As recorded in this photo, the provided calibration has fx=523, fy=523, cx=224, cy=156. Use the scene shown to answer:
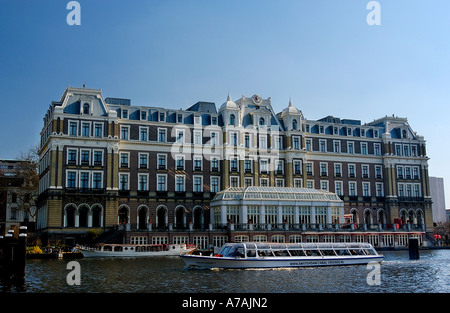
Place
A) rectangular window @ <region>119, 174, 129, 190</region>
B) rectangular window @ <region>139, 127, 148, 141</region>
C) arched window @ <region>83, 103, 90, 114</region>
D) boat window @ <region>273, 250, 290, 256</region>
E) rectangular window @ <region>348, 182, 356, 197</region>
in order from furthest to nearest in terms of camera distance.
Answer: rectangular window @ <region>348, 182, 356, 197</region>, rectangular window @ <region>139, 127, 148, 141</region>, rectangular window @ <region>119, 174, 129, 190</region>, arched window @ <region>83, 103, 90, 114</region>, boat window @ <region>273, 250, 290, 256</region>

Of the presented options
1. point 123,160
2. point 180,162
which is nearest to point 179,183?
point 180,162

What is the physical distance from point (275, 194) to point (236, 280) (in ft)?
149

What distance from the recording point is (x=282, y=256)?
48.4m

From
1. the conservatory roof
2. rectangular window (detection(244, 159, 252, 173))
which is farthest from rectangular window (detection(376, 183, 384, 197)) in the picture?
rectangular window (detection(244, 159, 252, 173))

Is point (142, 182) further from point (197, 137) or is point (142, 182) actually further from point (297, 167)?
point (297, 167)

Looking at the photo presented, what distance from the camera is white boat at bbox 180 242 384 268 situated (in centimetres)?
4644

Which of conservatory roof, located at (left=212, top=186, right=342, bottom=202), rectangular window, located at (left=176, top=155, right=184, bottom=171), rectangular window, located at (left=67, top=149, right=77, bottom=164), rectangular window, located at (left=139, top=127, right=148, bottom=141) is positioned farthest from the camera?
rectangular window, located at (left=176, top=155, right=184, bottom=171)

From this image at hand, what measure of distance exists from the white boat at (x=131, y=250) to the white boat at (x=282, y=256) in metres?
20.8

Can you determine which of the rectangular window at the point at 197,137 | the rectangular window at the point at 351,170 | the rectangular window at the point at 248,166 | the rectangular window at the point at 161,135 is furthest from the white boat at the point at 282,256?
the rectangular window at the point at 351,170

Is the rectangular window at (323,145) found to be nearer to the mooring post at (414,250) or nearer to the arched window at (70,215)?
the mooring post at (414,250)

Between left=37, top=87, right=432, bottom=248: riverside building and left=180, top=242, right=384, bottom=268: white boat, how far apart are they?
27142 millimetres

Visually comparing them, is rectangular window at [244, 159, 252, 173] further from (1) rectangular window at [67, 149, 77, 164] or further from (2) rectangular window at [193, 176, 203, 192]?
(1) rectangular window at [67, 149, 77, 164]
